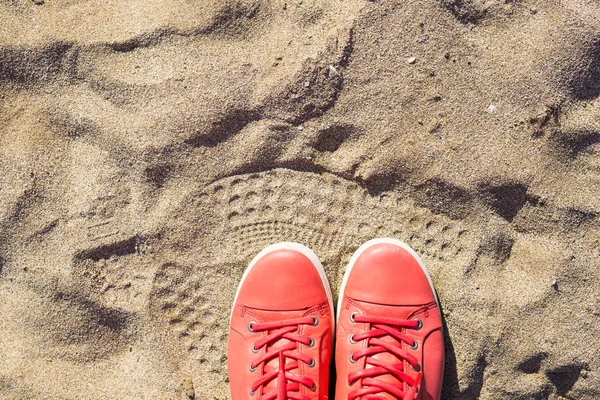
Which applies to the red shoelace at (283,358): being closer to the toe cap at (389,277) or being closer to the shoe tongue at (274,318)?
the shoe tongue at (274,318)

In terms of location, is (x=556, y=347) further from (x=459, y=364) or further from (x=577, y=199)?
(x=577, y=199)

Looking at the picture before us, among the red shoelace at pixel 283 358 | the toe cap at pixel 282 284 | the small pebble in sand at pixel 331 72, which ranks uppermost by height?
the small pebble in sand at pixel 331 72

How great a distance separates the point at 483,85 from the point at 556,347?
0.85 metres

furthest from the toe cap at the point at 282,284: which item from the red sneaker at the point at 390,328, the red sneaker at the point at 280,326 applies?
the red sneaker at the point at 390,328

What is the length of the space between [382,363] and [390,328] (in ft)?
0.37

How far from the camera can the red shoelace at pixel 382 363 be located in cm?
137

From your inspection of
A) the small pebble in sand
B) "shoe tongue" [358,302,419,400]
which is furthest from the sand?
"shoe tongue" [358,302,419,400]

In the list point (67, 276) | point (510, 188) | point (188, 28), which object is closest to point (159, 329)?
point (67, 276)

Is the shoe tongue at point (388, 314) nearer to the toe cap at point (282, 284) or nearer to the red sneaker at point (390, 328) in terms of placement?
the red sneaker at point (390, 328)

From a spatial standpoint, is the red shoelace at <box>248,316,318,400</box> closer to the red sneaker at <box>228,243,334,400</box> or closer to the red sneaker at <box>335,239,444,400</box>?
the red sneaker at <box>228,243,334,400</box>

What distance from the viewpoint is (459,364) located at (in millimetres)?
1417

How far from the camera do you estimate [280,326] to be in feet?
4.71

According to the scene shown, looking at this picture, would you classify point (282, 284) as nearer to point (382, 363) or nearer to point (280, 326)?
point (280, 326)

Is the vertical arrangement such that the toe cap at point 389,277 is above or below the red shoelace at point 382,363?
above
